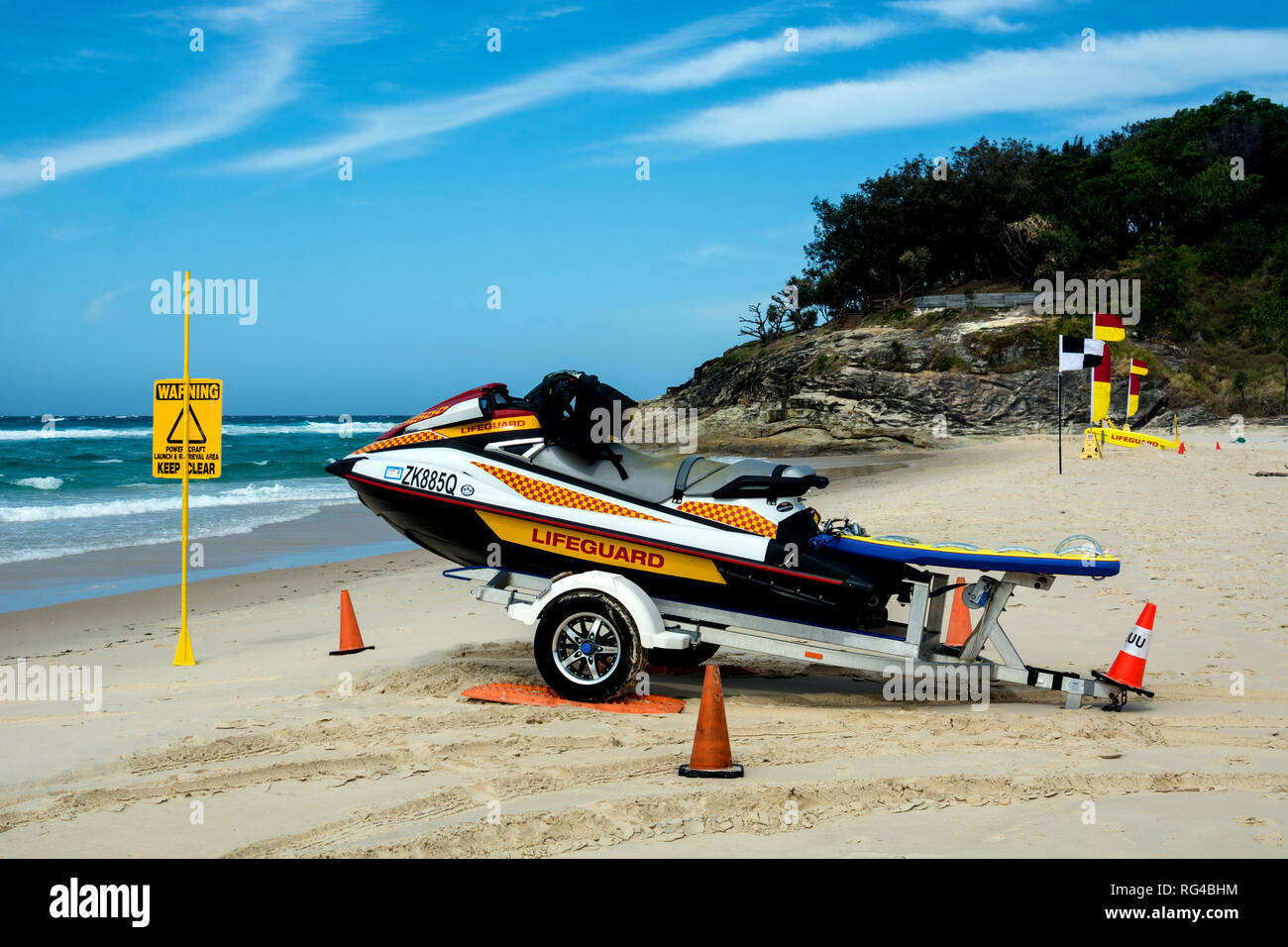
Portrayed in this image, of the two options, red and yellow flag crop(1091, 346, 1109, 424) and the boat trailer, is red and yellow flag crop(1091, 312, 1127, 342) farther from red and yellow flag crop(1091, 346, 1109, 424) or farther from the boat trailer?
the boat trailer

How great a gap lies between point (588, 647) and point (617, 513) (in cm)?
90

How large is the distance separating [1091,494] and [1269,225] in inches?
1658

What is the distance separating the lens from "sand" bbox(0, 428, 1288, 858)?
4242 mm

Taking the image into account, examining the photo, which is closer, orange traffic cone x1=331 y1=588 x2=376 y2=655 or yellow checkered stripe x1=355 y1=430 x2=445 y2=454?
yellow checkered stripe x1=355 y1=430 x2=445 y2=454

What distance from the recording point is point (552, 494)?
6.86 metres

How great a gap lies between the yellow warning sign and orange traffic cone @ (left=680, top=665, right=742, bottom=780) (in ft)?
17.9

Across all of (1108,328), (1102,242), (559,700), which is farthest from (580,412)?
(1102,242)

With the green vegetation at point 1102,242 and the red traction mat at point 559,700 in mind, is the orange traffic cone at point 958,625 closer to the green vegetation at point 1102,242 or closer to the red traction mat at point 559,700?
the red traction mat at point 559,700

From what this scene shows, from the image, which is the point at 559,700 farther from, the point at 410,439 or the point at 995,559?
the point at 995,559

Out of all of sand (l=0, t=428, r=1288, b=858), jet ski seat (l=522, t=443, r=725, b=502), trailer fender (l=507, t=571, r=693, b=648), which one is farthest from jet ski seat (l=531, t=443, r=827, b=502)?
sand (l=0, t=428, r=1288, b=858)

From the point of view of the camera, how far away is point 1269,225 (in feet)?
163
